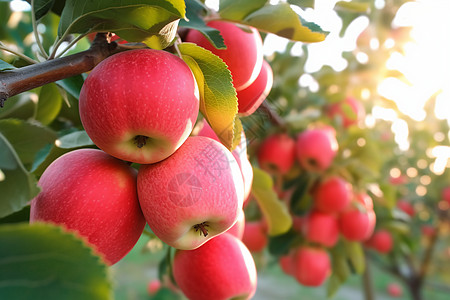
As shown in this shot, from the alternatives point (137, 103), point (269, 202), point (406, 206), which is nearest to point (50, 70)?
point (137, 103)

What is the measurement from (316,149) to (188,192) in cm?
129

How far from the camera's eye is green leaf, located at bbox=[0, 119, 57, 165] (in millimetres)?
665

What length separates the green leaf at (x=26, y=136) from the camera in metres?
0.66

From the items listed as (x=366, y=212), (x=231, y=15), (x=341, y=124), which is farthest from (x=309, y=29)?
(x=341, y=124)

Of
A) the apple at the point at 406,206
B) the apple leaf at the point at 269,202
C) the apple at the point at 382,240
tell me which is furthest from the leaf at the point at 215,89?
the apple at the point at 406,206

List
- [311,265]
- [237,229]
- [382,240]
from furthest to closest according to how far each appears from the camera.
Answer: [382,240] → [311,265] → [237,229]

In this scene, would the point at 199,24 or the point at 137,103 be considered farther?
the point at 199,24

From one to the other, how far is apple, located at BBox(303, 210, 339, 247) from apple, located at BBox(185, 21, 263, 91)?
4.52 ft

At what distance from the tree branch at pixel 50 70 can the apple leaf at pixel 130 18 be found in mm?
38

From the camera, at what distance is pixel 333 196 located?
1.88m

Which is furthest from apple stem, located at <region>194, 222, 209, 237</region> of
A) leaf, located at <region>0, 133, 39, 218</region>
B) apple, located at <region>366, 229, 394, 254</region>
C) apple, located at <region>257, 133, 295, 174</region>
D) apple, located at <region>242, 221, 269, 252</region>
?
apple, located at <region>366, 229, 394, 254</region>

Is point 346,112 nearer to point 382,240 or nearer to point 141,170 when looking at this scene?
point 382,240

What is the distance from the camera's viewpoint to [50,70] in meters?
0.53

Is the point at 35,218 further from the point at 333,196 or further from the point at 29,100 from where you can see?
the point at 333,196
